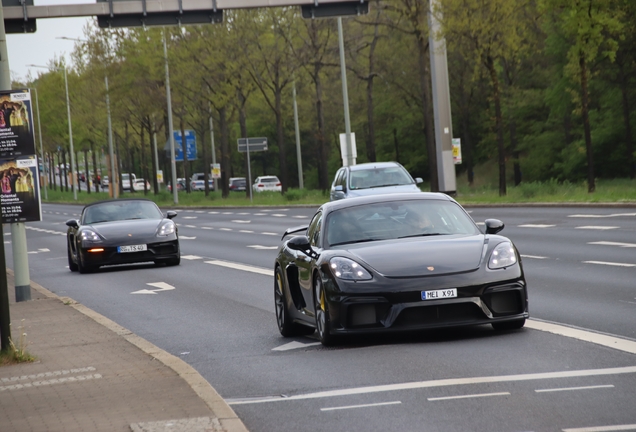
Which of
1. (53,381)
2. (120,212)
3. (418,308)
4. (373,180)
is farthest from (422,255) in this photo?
(373,180)

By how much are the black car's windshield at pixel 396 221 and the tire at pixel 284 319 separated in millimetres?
981

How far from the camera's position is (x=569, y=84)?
214ft

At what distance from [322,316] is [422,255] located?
101cm

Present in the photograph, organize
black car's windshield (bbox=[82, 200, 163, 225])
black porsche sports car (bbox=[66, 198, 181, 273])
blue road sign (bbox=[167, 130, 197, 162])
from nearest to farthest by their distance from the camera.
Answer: black porsche sports car (bbox=[66, 198, 181, 273])
black car's windshield (bbox=[82, 200, 163, 225])
blue road sign (bbox=[167, 130, 197, 162])

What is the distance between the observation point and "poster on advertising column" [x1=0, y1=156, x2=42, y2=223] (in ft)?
53.9

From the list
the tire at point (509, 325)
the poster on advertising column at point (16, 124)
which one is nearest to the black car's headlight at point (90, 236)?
the poster on advertising column at point (16, 124)

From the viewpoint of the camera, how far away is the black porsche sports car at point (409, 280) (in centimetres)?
975

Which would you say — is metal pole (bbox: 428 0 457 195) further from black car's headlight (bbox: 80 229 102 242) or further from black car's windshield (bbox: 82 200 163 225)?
black car's headlight (bbox: 80 229 102 242)

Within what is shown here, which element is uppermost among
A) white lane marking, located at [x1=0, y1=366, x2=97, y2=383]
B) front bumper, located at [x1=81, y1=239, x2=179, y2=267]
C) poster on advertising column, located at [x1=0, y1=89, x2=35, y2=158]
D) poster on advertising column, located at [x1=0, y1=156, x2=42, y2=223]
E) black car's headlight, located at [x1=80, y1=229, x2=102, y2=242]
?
poster on advertising column, located at [x1=0, y1=89, x2=35, y2=158]

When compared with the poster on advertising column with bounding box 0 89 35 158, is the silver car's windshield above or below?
below

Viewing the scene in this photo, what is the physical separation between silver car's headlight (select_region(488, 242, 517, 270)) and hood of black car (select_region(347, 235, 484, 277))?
115mm

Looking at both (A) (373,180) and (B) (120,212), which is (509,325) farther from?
(A) (373,180)

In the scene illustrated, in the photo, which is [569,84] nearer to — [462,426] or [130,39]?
[130,39]

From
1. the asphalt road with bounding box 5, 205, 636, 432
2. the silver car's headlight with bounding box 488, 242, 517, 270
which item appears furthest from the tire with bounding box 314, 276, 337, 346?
the silver car's headlight with bounding box 488, 242, 517, 270
